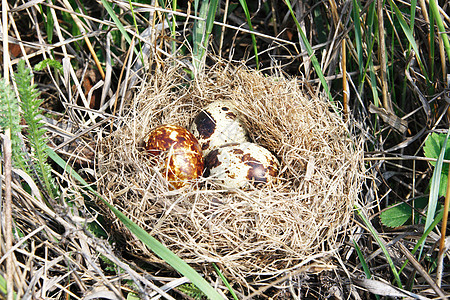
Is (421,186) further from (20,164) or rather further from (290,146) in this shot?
(20,164)

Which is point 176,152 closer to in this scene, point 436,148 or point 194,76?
point 194,76

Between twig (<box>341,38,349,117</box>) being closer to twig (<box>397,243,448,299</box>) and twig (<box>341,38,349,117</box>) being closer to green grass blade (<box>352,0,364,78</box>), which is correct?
green grass blade (<box>352,0,364,78</box>)

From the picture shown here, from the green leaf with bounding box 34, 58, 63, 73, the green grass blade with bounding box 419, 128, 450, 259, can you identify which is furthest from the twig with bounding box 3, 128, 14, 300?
the green grass blade with bounding box 419, 128, 450, 259

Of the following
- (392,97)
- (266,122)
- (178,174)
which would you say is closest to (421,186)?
(392,97)

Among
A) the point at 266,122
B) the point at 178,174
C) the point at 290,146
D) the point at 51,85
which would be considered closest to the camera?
the point at 178,174

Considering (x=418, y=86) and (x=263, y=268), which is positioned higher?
(x=418, y=86)

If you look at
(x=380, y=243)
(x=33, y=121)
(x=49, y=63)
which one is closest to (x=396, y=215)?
(x=380, y=243)
